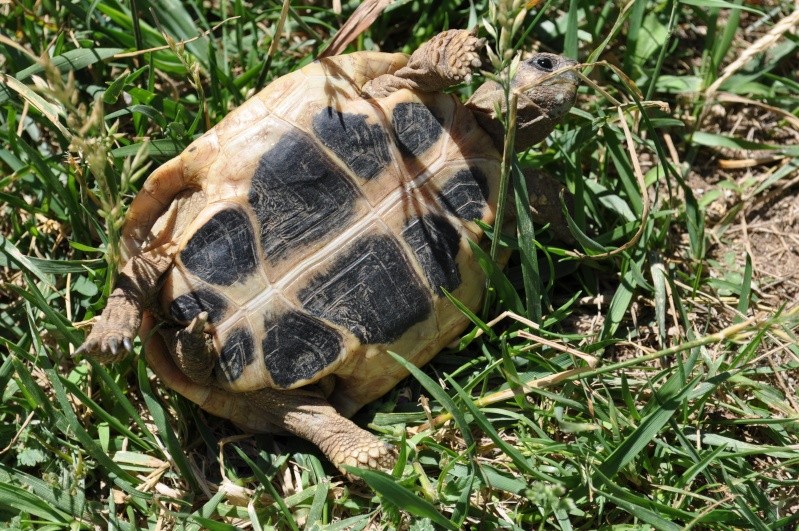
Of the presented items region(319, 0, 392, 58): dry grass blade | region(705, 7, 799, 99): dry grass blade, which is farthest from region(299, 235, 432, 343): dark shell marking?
region(705, 7, 799, 99): dry grass blade

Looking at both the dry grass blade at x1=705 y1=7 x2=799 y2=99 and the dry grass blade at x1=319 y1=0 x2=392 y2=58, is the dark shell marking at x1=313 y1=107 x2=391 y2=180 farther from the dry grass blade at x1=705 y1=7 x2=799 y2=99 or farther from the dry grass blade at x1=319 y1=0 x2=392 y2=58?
the dry grass blade at x1=705 y1=7 x2=799 y2=99

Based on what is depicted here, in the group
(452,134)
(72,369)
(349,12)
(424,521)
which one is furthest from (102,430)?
(349,12)

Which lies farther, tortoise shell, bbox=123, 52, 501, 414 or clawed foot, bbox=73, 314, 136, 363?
tortoise shell, bbox=123, 52, 501, 414

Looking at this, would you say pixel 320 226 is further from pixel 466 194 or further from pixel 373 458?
pixel 373 458

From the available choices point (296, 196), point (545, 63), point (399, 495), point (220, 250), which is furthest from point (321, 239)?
point (545, 63)

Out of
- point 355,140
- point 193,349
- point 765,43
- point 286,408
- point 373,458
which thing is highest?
point 355,140

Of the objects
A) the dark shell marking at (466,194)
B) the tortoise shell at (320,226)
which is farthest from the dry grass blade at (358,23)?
the dark shell marking at (466,194)

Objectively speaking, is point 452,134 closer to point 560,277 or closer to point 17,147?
point 560,277
